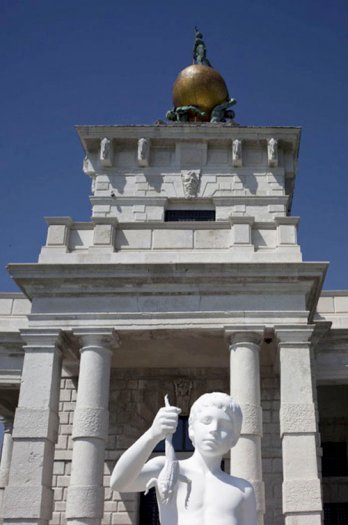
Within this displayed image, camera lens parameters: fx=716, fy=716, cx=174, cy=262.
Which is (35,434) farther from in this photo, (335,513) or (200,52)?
(200,52)

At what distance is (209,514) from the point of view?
601 cm

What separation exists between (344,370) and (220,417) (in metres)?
13.8

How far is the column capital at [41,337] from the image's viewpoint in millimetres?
15844

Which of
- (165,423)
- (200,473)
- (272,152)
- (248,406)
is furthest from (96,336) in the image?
(272,152)

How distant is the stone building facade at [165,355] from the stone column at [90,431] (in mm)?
30

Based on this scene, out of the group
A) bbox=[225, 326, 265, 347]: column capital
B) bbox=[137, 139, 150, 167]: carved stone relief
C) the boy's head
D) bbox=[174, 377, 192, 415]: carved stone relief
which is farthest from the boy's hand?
bbox=[137, 139, 150, 167]: carved stone relief

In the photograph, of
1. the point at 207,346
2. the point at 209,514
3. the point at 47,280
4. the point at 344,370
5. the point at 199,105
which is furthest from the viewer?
the point at 199,105

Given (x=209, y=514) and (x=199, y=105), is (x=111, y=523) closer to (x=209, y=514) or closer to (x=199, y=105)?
(x=209, y=514)

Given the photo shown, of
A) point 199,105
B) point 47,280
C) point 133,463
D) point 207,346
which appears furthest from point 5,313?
point 133,463

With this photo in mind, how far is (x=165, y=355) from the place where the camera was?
18.2 meters

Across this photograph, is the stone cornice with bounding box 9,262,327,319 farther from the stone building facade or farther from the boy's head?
the boy's head

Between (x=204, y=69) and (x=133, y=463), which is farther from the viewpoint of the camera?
(x=204, y=69)

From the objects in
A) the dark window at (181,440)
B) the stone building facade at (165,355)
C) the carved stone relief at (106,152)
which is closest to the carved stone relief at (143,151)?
the carved stone relief at (106,152)

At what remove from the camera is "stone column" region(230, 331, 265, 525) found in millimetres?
14320
